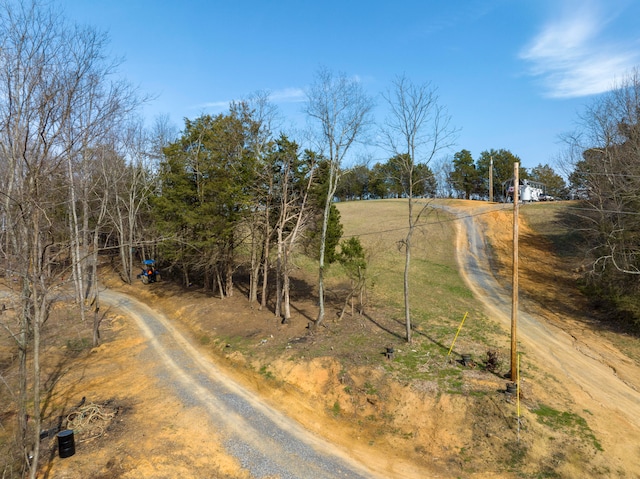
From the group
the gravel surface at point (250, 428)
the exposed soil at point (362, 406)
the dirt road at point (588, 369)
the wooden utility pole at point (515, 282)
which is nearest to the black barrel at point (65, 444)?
the exposed soil at point (362, 406)

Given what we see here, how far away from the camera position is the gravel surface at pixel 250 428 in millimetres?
10747

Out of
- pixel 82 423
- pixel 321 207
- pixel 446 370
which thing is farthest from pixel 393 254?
pixel 82 423

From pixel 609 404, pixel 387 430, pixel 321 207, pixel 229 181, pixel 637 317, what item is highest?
pixel 229 181

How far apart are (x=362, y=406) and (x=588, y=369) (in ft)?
32.5

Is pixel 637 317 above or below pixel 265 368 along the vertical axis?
above

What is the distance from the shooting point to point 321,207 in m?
22.1

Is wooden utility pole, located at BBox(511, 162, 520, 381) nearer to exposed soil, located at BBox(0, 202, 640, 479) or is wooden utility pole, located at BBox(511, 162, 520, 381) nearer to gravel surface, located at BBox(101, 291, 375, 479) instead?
exposed soil, located at BBox(0, 202, 640, 479)

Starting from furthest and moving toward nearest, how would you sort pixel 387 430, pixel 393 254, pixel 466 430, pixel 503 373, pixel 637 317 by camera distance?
pixel 393 254, pixel 637 317, pixel 503 373, pixel 387 430, pixel 466 430

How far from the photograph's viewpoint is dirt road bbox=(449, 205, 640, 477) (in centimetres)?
1123

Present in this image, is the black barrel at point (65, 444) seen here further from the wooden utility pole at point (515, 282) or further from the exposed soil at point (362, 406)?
the wooden utility pole at point (515, 282)

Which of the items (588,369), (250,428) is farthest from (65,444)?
(588,369)

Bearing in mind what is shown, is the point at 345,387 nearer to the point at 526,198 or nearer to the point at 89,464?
the point at 89,464

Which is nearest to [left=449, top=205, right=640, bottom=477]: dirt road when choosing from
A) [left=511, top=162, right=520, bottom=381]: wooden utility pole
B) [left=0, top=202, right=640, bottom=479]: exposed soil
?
[left=0, top=202, right=640, bottom=479]: exposed soil

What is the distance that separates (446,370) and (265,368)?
794cm
